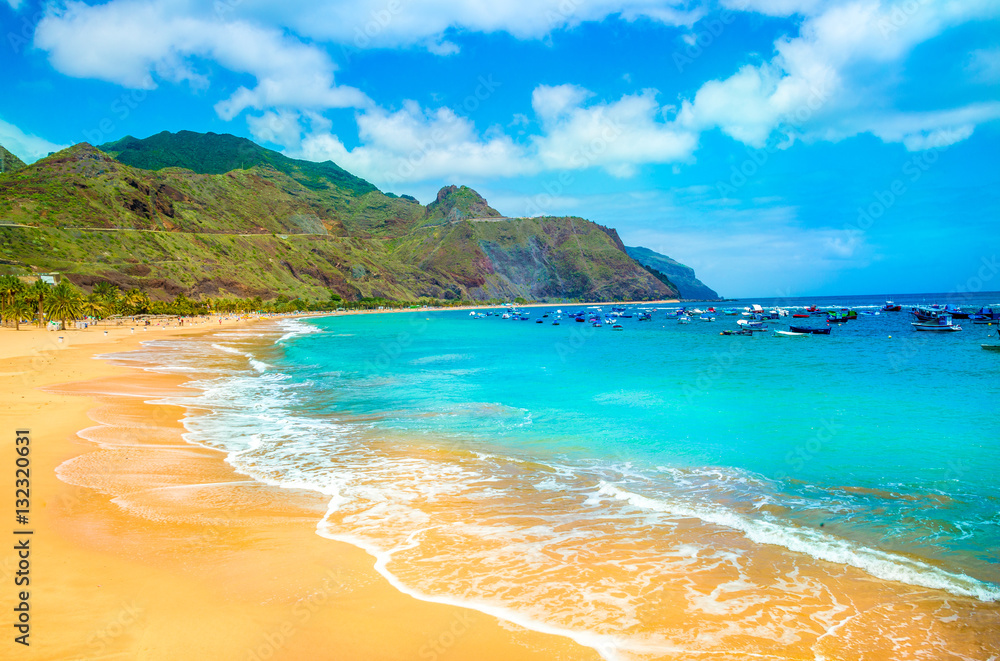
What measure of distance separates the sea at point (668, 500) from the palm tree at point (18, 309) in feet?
194

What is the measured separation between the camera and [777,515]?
10.3m

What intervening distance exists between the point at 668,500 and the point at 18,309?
280 ft

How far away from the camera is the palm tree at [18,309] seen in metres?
64.6

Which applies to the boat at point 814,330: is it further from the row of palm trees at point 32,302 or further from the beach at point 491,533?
the row of palm trees at point 32,302

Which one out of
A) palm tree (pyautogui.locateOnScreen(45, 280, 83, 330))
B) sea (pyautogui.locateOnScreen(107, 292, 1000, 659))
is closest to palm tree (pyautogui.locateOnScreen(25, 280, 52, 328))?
palm tree (pyautogui.locateOnScreen(45, 280, 83, 330))

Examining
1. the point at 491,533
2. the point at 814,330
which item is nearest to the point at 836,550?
the point at 491,533

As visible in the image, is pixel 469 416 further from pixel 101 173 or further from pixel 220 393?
pixel 101 173

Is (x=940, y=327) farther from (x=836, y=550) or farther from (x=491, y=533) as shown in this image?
(x=491, y=533)

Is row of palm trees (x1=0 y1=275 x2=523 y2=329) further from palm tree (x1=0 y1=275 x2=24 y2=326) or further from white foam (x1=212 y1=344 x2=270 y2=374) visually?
white foam (x1=212 y1=344 x2=270 y2=374)

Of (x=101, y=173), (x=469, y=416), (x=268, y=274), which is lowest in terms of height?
(x=469, y=416)

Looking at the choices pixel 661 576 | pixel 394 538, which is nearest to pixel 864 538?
pixel 661 576

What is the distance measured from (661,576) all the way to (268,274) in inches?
6938

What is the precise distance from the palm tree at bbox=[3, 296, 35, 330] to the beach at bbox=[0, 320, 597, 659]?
236 ft

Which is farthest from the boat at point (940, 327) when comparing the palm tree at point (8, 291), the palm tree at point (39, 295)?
the palm tree at point (8, 291)
